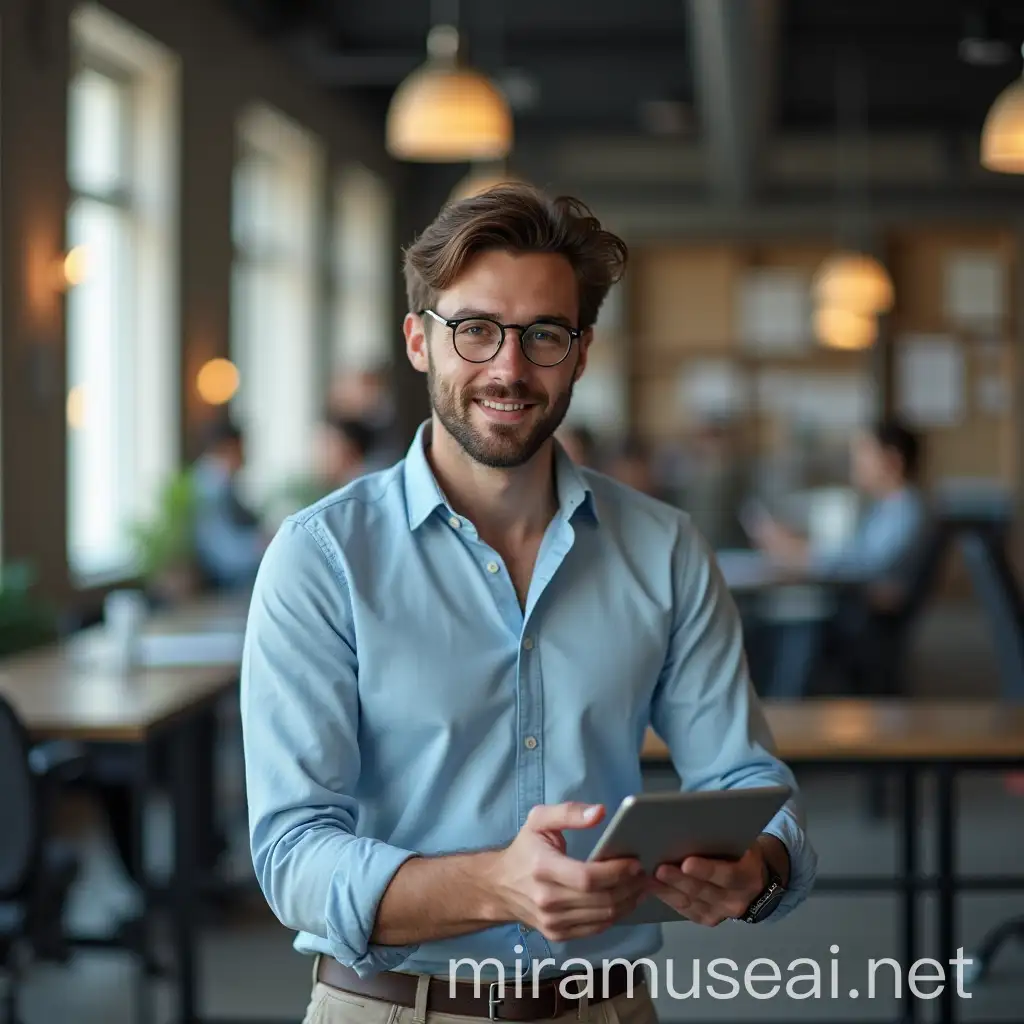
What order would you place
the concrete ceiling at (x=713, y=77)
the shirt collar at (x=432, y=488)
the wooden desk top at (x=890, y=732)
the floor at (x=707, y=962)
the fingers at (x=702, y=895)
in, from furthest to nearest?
1. the concrete ceiling at (x=713, y=77)
2. the floor at (x=707, y=962)
3. the wooden desk top at (x=890, y=732)
4. the shirt collar at (x=432, y=488)
5. the fingers at (x=702, y=895)

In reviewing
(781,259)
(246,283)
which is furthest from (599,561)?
(781,259)

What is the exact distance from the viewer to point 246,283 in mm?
10430

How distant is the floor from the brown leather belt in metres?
1.09

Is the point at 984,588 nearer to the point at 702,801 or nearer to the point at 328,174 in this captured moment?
the point at 702,801

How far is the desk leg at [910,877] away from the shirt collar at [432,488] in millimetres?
1682

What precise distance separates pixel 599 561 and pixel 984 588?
2.85 metres

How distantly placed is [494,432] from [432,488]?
0.11 metres

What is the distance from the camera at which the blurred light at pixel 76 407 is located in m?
7.03

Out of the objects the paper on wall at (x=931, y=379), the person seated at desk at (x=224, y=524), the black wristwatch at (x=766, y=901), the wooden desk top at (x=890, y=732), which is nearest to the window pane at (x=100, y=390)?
the person seated at desk at (x=224, y=524)

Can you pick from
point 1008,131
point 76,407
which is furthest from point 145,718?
point 76,407

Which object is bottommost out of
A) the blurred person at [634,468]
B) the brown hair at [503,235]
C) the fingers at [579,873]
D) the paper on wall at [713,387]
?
the fingers at [579,873]

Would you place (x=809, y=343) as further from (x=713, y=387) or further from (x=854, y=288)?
(x=854, y=288)

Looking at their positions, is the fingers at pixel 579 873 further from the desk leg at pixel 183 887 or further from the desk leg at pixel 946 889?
the desk leg at pixel 183 887

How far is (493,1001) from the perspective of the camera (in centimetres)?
176
